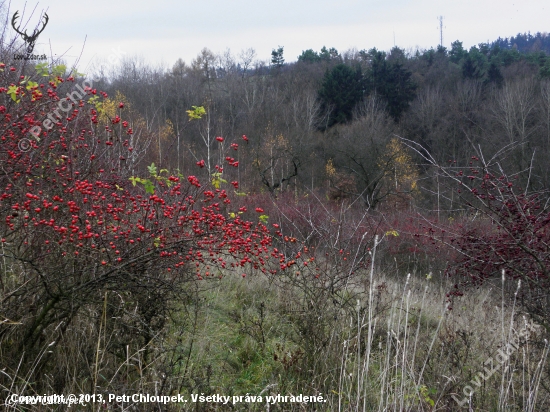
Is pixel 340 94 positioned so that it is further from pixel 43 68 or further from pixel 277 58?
pixel 43 68

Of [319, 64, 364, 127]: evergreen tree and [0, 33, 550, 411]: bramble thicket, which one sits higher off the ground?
[319, 64, 364, 127]: evergreen tree

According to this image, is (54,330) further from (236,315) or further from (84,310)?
(236,315)

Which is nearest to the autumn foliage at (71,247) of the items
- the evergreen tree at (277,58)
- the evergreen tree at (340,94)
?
the evergreen tree at (340,94)

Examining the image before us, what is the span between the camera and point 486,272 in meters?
3.51

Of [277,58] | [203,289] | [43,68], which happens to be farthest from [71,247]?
[277,58]

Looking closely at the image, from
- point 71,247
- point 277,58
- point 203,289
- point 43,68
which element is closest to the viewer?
point 71,247

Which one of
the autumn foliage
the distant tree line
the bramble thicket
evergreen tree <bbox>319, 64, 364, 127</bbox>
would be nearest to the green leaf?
the bramble thicket

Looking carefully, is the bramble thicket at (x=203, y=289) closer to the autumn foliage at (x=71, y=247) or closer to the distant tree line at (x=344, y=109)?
the autumn foliage at (x=71, y=247)

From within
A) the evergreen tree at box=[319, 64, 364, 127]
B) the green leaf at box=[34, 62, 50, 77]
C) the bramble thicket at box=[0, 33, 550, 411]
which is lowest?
the bramble thicket at box=[0, 33, 550, 411]

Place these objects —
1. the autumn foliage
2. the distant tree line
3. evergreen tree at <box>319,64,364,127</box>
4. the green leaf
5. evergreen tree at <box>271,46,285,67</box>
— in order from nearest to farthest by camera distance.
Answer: the autumn foliage < the green leaf < the distant tree line < evergreen tree at <box>319,64,364,127</box> < evergreen tree at <box>271,46,285,67</box>

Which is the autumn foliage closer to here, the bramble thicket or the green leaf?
the bramble thicket

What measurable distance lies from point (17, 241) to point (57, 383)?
102 centimetres

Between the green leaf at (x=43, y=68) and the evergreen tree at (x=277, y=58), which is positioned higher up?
the evergreen tree at (x=277, y=58)

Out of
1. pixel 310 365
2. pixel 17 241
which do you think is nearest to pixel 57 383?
pixel 17 241
